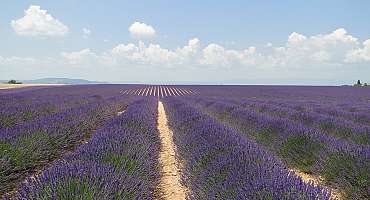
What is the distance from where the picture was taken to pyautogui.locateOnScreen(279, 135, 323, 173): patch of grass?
18.5 feet

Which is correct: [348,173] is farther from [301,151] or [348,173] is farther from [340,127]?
[340,127]

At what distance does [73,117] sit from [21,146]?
3.44m

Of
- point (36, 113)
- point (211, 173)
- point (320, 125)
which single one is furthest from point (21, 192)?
point (36, 113)

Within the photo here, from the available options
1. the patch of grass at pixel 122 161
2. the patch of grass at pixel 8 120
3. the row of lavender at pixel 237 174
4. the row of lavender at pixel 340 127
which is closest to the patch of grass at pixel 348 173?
the row of lavender at pixel 237 174

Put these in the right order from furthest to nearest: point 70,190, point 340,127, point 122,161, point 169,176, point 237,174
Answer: point 340,127
point 169,176
point 122,161
point 237,174
point 70,190

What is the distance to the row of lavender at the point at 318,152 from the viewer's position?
416 cm

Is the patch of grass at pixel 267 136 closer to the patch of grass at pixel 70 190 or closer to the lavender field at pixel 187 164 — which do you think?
the lavender field at pixel 187 164

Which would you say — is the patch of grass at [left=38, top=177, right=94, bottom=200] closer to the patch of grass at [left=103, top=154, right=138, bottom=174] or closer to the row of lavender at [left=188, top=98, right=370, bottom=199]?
the patch of grass at [left=103, top=154, right=138, bottom=174]

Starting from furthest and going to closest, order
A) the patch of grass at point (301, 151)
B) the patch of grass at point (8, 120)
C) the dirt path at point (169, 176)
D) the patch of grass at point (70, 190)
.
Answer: the patch of grass at point (8, 120) → the patch of grass at point (301, 151) → the dirt path at point (169, 176) → the patch of grass at point (70, 190)

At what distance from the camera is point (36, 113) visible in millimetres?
10125

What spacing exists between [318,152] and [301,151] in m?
0.51

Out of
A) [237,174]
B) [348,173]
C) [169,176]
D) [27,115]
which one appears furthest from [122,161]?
[27,115]

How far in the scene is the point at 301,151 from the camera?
19.6 feet

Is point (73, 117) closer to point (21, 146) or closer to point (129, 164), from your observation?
point (21, 146)
